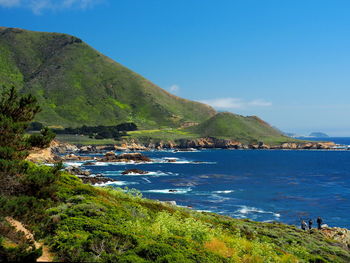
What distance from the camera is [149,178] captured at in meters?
90.1

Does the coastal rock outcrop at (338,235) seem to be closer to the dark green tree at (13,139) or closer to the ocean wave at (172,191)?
the ocean wave at (172,191)

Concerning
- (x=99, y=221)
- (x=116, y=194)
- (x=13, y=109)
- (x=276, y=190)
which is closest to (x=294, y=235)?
(x=116, y=194)

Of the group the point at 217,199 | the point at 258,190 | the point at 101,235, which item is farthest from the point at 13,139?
the point at 258,190

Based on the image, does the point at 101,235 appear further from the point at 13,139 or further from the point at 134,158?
the point at 134,158

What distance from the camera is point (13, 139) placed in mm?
21609

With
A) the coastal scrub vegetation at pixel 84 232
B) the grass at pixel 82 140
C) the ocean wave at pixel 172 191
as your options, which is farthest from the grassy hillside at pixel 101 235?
the grass at pixel 82 140

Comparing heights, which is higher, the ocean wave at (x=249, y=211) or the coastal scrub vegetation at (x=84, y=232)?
the coastal scrub vegetation at (x=84, y=232)

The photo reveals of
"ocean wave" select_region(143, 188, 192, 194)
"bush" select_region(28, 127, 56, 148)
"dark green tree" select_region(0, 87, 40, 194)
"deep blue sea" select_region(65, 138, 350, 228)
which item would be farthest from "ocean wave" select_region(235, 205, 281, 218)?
"dark green tree" select_region(0, 87, 40, 194)

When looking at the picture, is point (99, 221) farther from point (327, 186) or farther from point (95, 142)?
point (95, 142)

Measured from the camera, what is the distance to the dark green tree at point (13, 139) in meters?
18.7

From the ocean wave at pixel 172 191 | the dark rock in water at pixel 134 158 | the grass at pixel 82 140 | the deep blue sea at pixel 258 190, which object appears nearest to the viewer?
the deep blue sea at pixel 258 190

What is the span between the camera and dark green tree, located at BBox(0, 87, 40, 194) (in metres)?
18.7

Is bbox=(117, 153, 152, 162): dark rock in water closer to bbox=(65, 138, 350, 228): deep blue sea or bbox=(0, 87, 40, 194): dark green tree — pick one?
bbox=(65, 138, 350, 228): deep blue sea

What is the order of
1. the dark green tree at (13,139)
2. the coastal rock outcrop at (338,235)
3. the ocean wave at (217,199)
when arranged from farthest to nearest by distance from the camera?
the ocean wave at (217,199) < the coastal rock outcrop at (338,235) < the dark green tree at (13,139)
